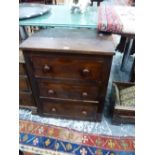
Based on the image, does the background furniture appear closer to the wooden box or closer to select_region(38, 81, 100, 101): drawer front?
select_region(38, 81, 100, 101): drawer front

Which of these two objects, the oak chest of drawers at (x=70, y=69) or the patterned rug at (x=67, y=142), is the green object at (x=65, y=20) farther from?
the patterned rug at (x=67, y=142)

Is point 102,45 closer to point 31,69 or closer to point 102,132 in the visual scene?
point 31,69

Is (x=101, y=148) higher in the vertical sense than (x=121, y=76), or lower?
lower

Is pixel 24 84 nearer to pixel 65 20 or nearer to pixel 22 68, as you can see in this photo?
pixel 22 68

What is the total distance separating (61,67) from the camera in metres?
1.06

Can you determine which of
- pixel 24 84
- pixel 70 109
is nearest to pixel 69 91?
pixel 70 109

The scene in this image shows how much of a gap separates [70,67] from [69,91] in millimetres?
215

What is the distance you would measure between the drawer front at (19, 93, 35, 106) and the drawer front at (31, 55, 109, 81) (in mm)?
291

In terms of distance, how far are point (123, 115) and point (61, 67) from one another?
2.06 ft

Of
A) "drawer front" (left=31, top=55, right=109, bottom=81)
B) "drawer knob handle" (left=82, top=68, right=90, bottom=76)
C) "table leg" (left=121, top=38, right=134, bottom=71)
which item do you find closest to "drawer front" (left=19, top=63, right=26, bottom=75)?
"drawer front" (left=31, top=55, right=109, bottom=81)

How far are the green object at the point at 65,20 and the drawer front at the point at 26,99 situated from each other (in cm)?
53

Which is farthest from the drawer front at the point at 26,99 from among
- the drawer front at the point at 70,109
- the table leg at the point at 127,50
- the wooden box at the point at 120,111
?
the table leg at the point at 127,50
